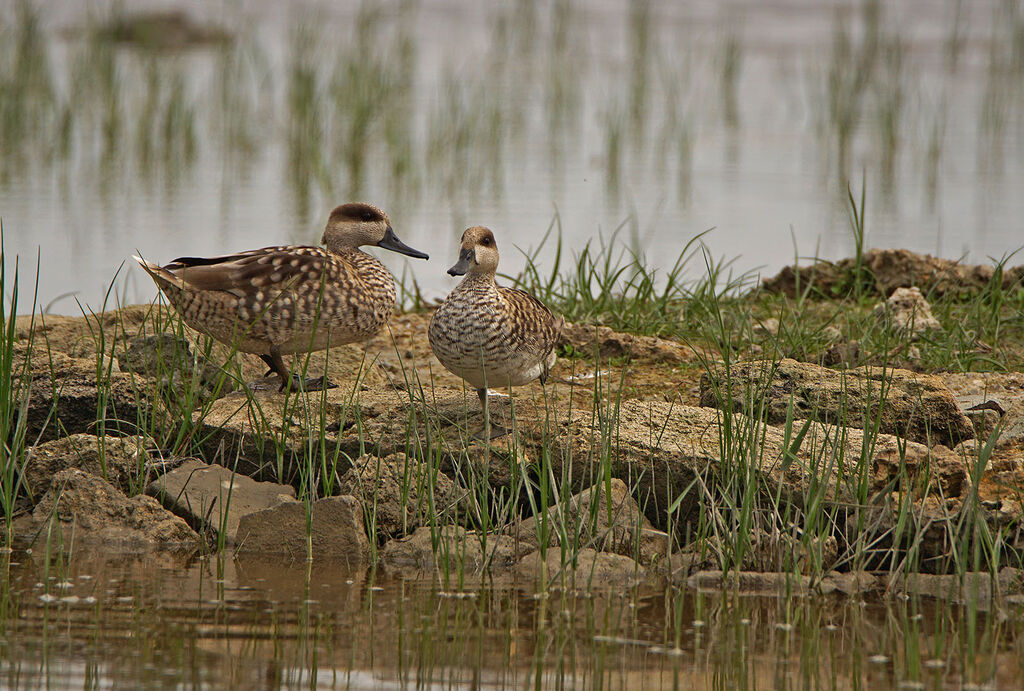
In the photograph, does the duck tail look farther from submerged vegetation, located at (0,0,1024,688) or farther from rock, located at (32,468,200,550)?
rock, located at (32,468,200,550)

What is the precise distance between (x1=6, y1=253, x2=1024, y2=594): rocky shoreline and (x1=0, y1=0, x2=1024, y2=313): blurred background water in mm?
1692

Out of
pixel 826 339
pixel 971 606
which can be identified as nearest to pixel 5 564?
pixel 971 606

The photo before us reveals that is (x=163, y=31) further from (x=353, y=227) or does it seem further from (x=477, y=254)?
(x=477, y=254)

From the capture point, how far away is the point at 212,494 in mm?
5043

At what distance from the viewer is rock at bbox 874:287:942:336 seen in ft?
23.9

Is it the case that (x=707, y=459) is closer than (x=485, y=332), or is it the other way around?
(x=707, y=459)

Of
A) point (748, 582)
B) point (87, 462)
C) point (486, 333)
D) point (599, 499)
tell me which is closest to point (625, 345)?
point (486, 333)

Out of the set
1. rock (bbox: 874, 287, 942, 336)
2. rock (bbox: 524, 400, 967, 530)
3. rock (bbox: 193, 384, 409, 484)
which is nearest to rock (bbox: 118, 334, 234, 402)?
rock (bbox: 193, 384, 409, 484)

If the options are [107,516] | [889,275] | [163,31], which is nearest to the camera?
[107,516]

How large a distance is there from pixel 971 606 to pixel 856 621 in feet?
1.24

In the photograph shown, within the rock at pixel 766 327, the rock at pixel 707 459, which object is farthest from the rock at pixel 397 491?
the rock at pixel 766 327

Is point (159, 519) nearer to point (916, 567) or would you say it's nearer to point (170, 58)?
point (916, 567)

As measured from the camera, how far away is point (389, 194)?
11.8 metres

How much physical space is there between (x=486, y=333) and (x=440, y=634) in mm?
1758
